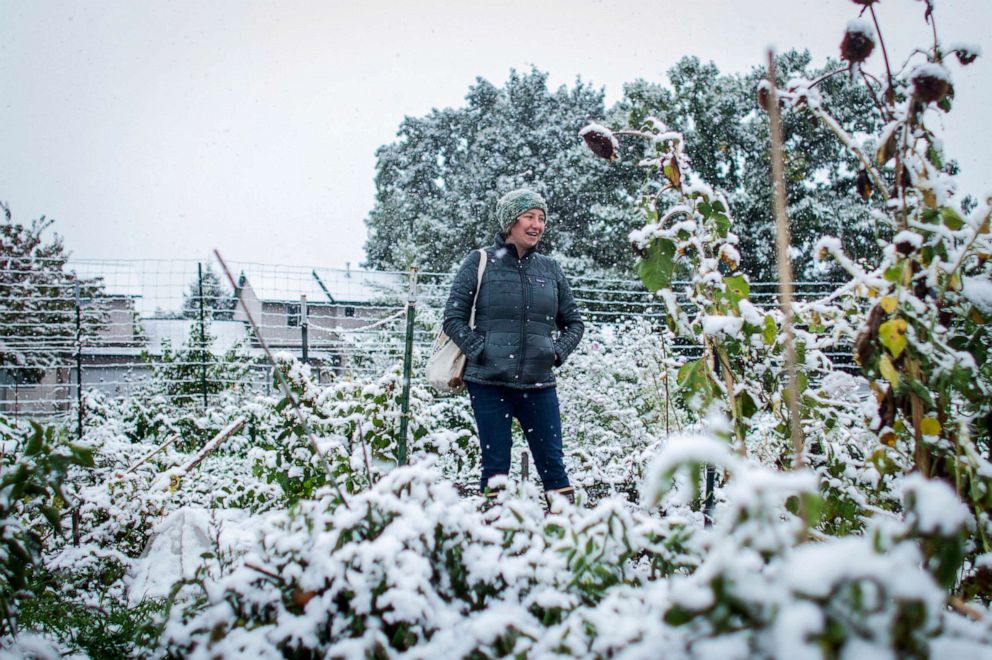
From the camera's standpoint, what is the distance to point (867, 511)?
6.31ft

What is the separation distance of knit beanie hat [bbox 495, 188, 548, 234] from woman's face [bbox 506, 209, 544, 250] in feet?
0.07

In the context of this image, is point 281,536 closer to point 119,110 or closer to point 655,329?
point 655,329

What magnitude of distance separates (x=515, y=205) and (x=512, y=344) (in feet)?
2.22

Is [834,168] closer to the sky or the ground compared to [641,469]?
closer to the sky

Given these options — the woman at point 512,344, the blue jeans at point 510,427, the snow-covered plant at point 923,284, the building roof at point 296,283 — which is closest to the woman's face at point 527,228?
the woman at point 512,344

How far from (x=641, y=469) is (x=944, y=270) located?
198 centimetres

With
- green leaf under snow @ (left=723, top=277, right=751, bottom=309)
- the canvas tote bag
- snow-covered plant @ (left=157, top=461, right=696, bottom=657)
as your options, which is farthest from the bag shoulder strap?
snow-covered plant @ (left=157, top=461, right=696, bottom=657)

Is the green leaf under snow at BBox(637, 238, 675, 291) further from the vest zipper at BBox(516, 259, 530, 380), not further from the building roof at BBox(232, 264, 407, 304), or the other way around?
the building roof at BBox(232, 264, 407, 304)

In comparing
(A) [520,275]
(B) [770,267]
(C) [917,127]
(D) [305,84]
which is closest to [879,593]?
(C) [917,127]

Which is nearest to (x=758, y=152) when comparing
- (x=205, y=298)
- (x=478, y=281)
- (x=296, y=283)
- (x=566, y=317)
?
(x=296, y=283)

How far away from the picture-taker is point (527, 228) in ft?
9.64

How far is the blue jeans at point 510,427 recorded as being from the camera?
278 cm

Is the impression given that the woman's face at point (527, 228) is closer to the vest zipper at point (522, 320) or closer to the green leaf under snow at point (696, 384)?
the vest zipper at point (522, 320)

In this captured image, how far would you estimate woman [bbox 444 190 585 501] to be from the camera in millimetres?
2787
